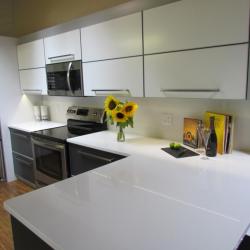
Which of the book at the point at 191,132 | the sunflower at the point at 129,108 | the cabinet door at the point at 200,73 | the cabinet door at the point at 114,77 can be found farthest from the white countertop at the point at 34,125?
the book at the point at 191,132

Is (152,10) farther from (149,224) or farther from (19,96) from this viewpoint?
(19,96)

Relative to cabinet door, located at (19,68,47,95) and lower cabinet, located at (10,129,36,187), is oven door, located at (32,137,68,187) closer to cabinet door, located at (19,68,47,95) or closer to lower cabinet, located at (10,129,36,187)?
lower cabinet, located at (10,129,36,187)

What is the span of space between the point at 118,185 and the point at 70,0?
266 cm

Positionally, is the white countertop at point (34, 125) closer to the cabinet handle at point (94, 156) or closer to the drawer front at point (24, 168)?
the drawer front at point (24, 168)

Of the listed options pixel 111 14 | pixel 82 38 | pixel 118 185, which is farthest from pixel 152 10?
pixel 118 185

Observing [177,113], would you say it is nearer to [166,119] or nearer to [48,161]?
[166,119]

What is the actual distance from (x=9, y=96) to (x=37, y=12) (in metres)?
1.29

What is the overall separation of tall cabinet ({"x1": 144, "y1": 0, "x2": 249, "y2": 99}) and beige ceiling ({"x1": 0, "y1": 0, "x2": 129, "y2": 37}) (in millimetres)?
1179

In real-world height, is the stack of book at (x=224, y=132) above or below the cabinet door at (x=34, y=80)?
below

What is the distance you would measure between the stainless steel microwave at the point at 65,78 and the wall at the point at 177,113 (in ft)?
1.10

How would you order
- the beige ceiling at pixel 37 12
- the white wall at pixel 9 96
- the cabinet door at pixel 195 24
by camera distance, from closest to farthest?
the cabinet door at pixel 195 24, the beige ceiling at pixel 37 12, the white wall at pixel 9 96

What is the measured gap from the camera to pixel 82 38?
94.3 inches

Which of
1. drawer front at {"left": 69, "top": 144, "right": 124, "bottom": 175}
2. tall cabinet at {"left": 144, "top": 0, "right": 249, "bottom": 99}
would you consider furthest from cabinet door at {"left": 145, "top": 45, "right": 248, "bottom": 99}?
drawer front at {"left": 69, "top": 144, "right": 124, "bottom": 175}

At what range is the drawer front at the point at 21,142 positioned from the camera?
307cm
